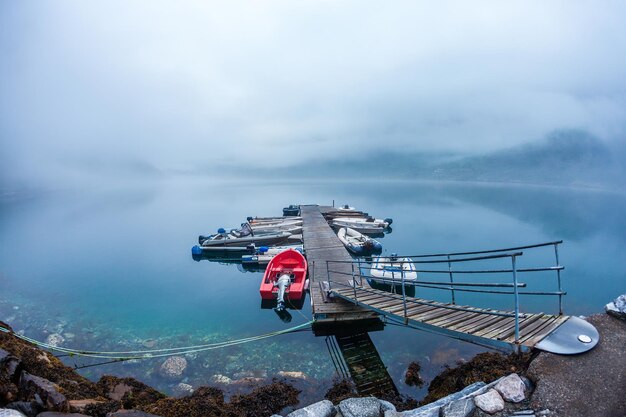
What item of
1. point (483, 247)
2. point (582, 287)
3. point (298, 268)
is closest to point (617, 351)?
point (298, 268)

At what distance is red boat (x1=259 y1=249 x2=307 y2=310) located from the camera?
14.1 meters

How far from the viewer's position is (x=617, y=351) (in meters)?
4.73

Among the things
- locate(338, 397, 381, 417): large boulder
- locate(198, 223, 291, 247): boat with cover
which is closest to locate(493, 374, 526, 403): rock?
locate(338, 397, 381, 417): large boulder

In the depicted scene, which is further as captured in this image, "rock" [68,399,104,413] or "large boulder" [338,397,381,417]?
"large boulder" [338,397,381,417]

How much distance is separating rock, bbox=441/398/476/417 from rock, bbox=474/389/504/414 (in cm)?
10

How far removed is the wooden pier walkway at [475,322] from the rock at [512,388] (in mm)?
779

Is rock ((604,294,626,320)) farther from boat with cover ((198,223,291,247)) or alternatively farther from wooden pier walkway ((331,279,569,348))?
boat with cover ((198,223,291,247))

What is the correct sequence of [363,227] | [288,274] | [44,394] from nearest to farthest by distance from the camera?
[44,394]
[288,274]
[363,227]

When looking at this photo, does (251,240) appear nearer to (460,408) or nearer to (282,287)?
(282,287)

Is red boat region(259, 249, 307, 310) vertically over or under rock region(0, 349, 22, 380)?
under

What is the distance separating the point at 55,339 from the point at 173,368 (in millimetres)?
7127

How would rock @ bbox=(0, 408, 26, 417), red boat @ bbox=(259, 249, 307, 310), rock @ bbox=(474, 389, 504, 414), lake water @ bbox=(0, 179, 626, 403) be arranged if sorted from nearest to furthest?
rock @ bbox=(0, 408, 26, 417) → rock @ bbox=(474, 389, 504, 414) → lake water @ bbox=(0, 179, 626, 403) → red boat @ bbox=(259, 249, 307, 310)

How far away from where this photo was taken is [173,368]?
393 inches

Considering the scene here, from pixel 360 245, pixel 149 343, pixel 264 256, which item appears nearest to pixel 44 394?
pixel 149 343
